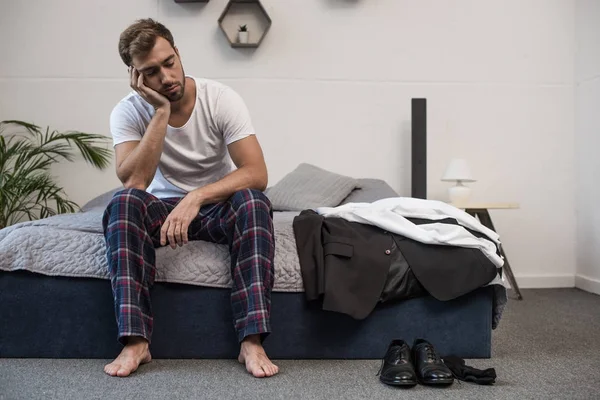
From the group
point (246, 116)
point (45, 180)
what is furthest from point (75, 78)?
point (246, 116)

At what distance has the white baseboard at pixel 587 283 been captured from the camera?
12.3ft

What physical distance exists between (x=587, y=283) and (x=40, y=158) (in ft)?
11.7

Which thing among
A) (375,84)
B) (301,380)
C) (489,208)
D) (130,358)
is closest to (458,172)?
(489,208)

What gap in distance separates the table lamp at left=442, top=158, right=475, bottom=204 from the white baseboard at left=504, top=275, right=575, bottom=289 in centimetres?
81

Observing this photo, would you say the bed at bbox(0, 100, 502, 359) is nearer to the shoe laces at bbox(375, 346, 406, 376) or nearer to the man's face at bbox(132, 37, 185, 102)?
the shoe laces at bbox(375, 346, 406, 376)

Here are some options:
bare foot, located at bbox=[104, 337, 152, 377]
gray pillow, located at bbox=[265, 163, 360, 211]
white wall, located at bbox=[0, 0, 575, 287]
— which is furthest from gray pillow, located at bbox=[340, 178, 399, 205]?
bare foot, located at bbox=[104, 337, 152, 377]

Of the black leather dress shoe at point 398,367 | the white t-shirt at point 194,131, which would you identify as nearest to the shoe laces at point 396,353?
the black leather dress shoe at point 398,367

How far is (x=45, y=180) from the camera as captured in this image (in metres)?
3.87

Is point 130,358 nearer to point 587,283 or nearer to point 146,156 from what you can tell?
point 146,156

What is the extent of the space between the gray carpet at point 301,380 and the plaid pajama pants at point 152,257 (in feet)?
0.49

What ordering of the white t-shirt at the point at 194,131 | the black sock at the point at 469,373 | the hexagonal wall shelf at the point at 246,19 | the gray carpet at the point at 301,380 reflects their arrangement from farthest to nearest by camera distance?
the hexagonal wall shelf at the point at 246,19 < the white t-shirt at the point at 194,131 < the black sock at the point at 469,373 < the gray carpet at the point at 301,380

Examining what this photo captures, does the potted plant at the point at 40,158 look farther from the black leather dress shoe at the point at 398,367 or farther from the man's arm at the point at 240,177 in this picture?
the black leather dress shoe at the point at 398,367

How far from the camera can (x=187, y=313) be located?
6.86 feet

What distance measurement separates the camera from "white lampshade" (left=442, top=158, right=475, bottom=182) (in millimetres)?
3713
